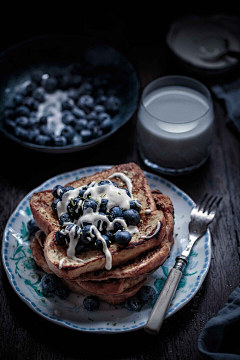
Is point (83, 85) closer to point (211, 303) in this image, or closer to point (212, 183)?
point (212, 183)

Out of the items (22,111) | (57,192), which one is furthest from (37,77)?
(57,192)

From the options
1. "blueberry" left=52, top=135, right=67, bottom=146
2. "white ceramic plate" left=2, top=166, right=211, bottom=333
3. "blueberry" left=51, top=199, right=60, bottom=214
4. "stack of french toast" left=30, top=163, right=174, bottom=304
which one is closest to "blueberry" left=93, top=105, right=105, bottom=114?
"blueberry" left=52, top=135, right=67, bottom=146

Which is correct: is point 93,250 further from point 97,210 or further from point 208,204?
point 208,204

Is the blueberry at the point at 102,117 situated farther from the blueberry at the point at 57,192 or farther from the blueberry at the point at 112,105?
the blueberry at the point at 57,192

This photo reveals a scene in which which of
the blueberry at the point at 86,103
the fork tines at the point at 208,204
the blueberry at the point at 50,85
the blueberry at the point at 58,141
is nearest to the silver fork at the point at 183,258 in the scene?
the fork tines at the point at 208,204

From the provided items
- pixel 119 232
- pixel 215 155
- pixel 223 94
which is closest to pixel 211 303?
pixel 119 232

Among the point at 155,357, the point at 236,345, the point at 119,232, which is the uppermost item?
the point at 119,232

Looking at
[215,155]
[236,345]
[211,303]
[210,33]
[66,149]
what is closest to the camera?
[236,345]
